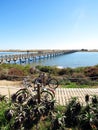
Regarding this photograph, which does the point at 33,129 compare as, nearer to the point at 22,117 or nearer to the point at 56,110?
the point at 22,117

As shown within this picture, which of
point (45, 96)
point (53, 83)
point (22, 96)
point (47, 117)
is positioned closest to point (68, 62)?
point (53, 83)

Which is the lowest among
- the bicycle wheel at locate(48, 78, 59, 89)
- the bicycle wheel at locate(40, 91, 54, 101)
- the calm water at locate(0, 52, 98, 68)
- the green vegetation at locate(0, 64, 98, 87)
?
the calm water at locate(0, 52, 98, 68)

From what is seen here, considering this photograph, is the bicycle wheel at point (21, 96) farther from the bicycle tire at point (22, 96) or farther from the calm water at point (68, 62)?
the calm water at point (68, 62)

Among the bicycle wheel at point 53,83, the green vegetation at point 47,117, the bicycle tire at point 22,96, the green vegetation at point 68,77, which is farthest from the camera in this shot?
the green vegetation at point 68,77

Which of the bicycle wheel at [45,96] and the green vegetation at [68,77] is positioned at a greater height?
the bicycle wheel at [45,96]

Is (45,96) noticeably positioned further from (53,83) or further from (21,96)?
(53,83)

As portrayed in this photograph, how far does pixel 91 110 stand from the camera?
23.4 feet

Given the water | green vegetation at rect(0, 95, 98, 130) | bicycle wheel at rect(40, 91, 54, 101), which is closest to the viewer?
green vegetation at rect(0, 95, 98, 130)

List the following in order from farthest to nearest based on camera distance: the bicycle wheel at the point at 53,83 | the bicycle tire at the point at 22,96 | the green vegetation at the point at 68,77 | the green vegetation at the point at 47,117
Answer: the green vegetation at the point at 68,77
the bicycle wheel at the point at 53,83
the bicycle tire at the point at 22,96
the green vegetation at the point at 47,117

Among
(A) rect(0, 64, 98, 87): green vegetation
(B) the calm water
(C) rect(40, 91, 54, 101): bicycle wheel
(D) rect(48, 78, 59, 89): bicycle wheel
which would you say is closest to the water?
(B) the calm water

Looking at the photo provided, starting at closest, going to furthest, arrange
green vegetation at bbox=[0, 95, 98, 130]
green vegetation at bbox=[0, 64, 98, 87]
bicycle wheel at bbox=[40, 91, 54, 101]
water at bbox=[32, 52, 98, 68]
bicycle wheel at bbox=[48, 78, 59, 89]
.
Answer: green vegetation at bbox=[0, 95, 98, 130] → bicycle wheel at bbox=[40, 91, 54, 101] → bicycle wheel at bbox=[48, 78, 59, 89] → green vegetation at bbox=[0, 64, 98, 87] → water at bbox=[32, 52, 98, 68]

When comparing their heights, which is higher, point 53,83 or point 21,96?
point 21,96

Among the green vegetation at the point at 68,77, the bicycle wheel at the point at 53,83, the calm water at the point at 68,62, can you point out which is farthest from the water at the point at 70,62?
the bicycle wheel at the point at 53,83

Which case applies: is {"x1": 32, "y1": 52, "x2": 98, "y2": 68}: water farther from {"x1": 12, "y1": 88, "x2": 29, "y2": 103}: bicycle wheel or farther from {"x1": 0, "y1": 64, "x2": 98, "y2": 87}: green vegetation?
{"x1": 12, "y1": 88, "x2": 29, "y2": 103}: bicycle wheel
